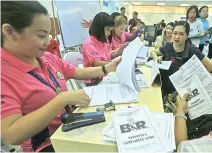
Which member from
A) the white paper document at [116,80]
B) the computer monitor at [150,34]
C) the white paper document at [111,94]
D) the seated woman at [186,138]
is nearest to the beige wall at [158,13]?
the computer monitor at [150,34]

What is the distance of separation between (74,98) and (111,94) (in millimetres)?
256

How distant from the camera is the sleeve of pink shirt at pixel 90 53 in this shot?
5.83 ft

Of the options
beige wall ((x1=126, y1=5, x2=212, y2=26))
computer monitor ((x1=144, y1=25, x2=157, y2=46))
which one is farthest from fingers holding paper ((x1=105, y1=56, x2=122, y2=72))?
beige wall ((x1=126, y1=5, x2=212, y2=26))

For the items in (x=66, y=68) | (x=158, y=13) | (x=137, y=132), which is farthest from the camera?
(x=158, y=13)

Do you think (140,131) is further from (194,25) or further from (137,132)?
(194,25)

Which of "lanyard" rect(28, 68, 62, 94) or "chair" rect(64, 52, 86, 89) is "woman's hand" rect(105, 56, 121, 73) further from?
"chair" rect(64, 52, 86, 89)

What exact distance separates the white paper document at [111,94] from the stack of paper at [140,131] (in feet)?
0.46

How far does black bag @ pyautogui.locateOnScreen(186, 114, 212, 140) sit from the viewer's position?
3.05 feet

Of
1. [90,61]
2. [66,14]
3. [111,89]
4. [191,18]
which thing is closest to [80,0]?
[66,14]

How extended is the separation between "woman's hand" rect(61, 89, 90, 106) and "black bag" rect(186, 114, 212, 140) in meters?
0.53

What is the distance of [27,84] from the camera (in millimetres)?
750

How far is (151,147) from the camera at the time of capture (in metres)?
0.60

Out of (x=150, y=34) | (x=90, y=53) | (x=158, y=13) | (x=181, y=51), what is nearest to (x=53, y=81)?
(x=90, y=53)

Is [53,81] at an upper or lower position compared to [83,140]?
upper
